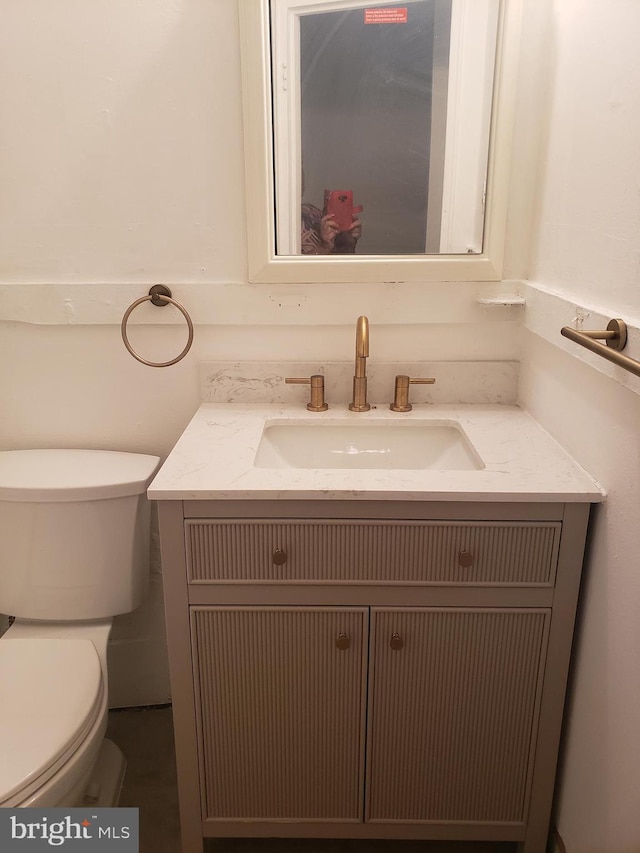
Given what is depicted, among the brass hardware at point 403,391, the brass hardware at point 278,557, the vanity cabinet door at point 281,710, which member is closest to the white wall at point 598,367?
the brass hardware at point 403,391

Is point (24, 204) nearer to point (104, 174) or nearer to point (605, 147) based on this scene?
point (104, 174)

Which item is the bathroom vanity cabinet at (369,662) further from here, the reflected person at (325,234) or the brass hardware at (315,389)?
the reflected person at (325,234)

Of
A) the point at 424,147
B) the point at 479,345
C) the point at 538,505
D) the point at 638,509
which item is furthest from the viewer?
the point at 479,345

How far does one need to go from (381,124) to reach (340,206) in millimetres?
178

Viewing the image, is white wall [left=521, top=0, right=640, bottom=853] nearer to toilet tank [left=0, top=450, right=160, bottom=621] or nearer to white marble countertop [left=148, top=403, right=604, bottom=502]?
white marble countertop [left=148, top=403, right=604, bottom=502]

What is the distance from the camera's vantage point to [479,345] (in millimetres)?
1539

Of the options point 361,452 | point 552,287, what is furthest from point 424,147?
point 361,452

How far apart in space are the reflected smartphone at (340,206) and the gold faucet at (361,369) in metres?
0.22

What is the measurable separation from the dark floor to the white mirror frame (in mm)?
1144

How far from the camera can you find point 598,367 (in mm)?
1070

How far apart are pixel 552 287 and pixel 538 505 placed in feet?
1.48


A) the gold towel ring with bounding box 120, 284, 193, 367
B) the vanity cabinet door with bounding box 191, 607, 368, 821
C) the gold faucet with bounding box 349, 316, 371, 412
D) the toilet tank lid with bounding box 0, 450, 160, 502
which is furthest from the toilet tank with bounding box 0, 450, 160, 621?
the gold faucet with bounding box 349, 316, 371, 412

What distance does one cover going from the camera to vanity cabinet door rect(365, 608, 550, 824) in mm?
1200

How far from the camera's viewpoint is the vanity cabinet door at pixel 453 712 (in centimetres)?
120
